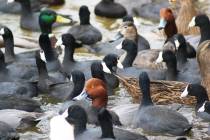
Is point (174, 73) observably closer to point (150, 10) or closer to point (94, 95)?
point (94, 95)

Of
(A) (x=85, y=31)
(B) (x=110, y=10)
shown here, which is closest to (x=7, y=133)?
(A) (x=85, y=31)

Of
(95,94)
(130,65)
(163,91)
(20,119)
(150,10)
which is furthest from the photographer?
(150,10)

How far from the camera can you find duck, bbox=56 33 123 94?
57.5 feet

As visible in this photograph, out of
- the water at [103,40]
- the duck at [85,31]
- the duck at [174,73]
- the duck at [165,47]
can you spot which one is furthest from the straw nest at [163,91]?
the duck at [85,31]

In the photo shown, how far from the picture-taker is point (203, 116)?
1550 centimetres

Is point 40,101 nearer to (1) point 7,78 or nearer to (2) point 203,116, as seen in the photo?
(1) point 7,78

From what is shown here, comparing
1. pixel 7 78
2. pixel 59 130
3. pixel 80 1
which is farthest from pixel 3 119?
pixel 80 1

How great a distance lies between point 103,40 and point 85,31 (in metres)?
0.48

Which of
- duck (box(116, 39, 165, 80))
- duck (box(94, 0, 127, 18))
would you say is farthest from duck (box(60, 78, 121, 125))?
duck (box(94, 0, 127, 18))

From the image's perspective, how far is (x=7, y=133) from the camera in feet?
47.7

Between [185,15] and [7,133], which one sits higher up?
[185,15]

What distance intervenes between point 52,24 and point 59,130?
8.06 metres

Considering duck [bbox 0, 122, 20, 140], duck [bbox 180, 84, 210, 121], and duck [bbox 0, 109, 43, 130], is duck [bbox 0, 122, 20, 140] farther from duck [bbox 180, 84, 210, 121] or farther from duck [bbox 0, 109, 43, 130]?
duck [bbox 180, 84, 210, 121]

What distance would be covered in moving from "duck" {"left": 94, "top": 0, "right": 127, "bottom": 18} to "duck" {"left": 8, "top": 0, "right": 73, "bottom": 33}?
876 millimetres
